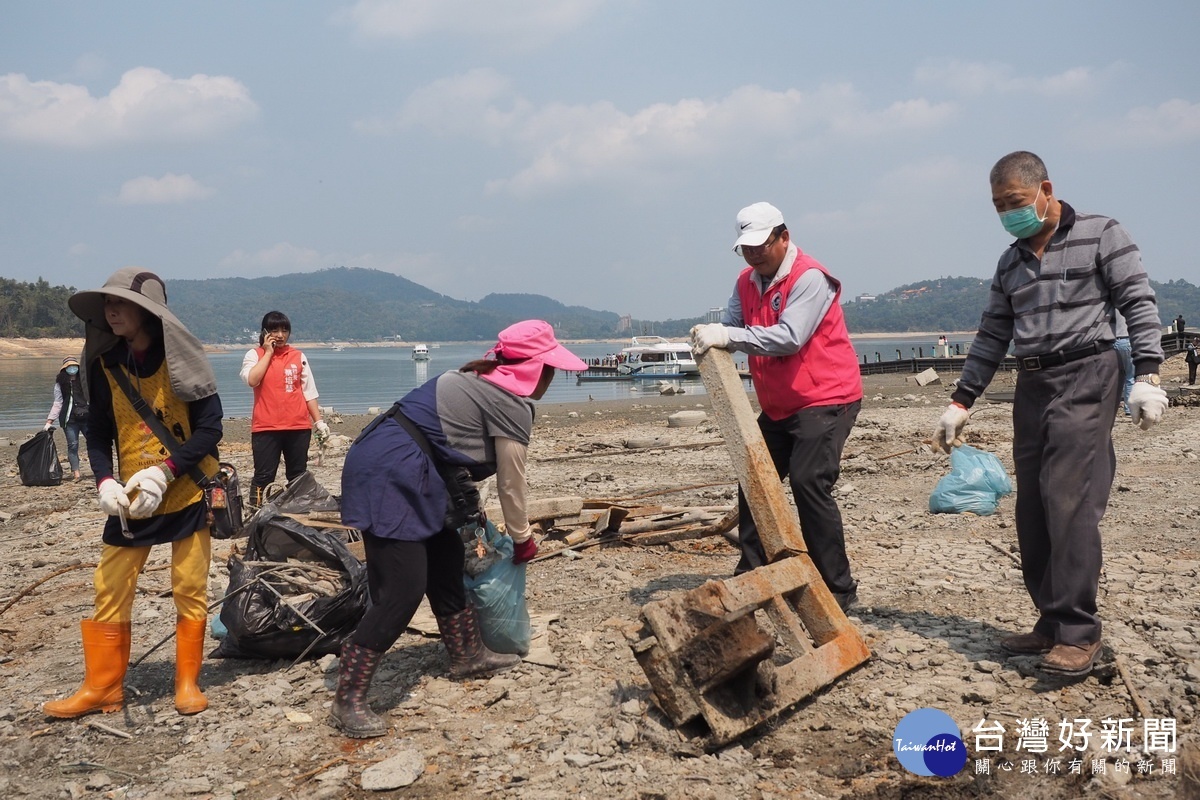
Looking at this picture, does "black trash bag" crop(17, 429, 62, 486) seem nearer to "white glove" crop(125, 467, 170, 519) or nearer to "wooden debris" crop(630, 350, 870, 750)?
"white glove" crop(125, 467, 170, 519)

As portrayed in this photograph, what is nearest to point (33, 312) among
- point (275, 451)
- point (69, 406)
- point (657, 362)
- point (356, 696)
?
point (657, 362)

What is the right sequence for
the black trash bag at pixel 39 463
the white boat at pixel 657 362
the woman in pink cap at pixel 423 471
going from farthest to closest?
1. the white boat at pixel 657 362
2. the black trash bag at pixel 39 463
3. the woman in pink cap at pixel 423 471

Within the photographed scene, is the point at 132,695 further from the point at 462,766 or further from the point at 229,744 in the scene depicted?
the point at 462,766

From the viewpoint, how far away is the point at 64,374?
11406 mm

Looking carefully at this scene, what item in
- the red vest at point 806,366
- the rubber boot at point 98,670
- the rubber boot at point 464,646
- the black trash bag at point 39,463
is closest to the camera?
the rubber boot at point 98,670

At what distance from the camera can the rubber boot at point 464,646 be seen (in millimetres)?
3971

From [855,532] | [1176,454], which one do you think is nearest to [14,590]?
[855,532]

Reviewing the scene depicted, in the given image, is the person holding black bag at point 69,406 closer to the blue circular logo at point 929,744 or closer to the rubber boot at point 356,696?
the rubber boot at point 356,696

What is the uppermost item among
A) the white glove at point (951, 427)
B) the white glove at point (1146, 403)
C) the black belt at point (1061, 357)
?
the black belt at point (1061, 357)

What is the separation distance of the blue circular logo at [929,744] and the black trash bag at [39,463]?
11.5m

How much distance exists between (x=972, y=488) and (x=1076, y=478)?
3.58m

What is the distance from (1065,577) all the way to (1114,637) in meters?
0.67

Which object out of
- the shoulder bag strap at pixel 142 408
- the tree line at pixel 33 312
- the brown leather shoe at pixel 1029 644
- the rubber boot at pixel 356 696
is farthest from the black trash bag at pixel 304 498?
the tree line at pixel 33 312

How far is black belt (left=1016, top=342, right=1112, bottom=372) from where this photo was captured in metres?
3.47
